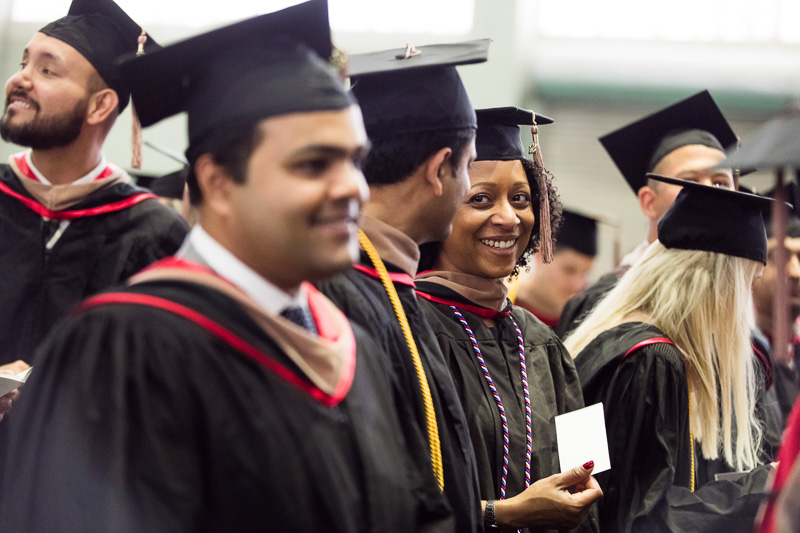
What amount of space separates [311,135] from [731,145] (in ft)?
12.0

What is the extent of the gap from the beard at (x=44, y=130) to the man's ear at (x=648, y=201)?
2845 mm

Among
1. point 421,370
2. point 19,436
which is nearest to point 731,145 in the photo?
point 421,370

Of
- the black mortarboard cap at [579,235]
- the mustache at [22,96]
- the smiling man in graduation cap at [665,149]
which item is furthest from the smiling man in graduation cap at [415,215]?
the black mortarboard cap at [579,235]

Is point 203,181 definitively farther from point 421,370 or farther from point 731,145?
point 731,145

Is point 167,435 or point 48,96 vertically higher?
point 48,96

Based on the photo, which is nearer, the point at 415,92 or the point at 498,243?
the point at 415,92

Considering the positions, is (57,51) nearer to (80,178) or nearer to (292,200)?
(80,178)

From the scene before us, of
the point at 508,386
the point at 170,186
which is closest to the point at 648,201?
the point at 508,386

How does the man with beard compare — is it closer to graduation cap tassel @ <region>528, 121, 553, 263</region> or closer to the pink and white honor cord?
the pink and white honor cord

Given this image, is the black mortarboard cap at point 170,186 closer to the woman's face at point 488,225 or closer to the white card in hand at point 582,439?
the woman's face at point 488,225

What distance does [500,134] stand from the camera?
3.03 m

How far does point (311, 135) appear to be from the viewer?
1.51 m

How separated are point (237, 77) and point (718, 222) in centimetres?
238

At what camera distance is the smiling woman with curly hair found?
2719mm
